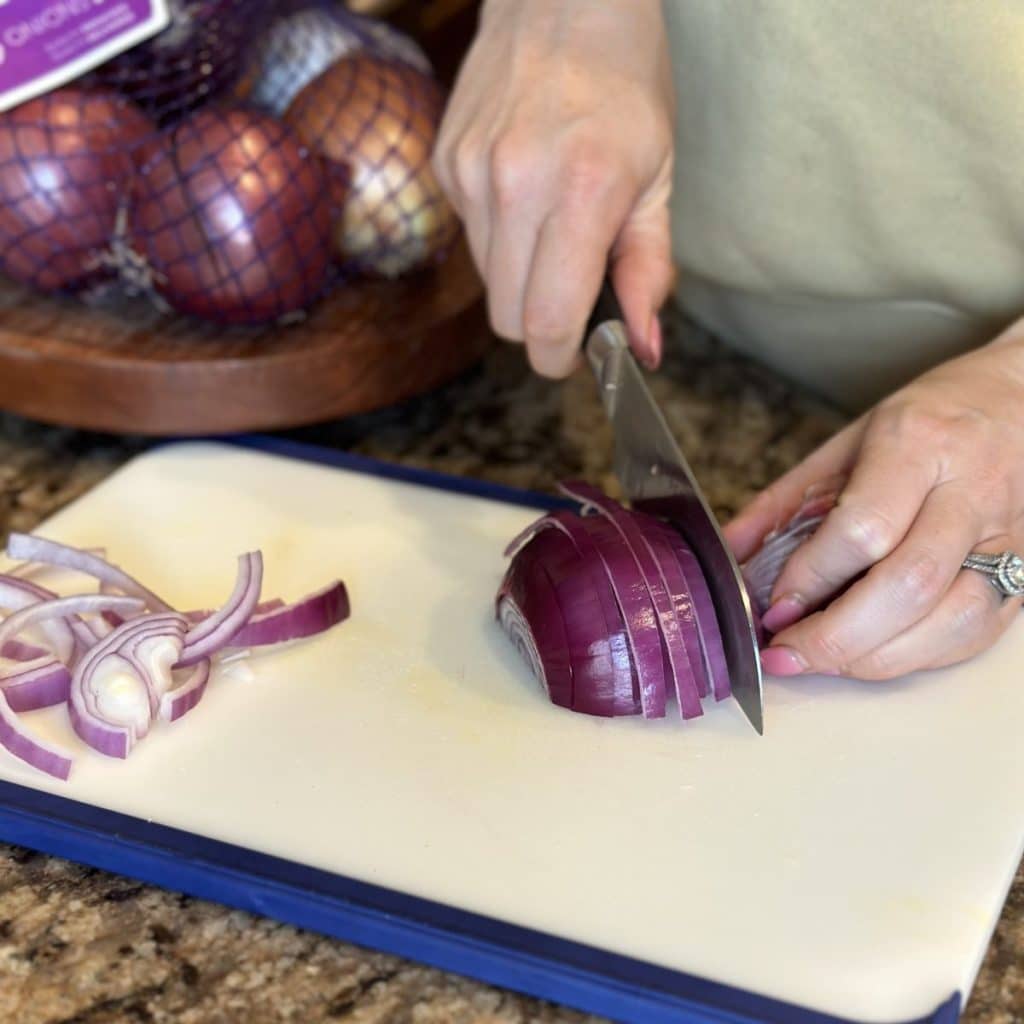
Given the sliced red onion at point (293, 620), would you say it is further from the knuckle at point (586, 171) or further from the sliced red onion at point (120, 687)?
the knuckle at point (586, 171)

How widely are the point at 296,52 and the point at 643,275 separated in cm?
65

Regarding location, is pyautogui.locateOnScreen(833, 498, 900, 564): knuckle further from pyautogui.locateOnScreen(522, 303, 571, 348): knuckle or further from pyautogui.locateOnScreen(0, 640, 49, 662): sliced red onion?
pyautogui.locateOnScreen(0, 640, 49, 662): sliced red onion

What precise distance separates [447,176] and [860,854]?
0.77 meters

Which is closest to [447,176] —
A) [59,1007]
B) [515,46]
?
[515,46]

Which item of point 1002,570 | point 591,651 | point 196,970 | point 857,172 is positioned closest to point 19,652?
point 196,970

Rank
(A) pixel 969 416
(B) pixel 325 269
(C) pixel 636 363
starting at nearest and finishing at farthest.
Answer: (A) pixel 969 416 → (C) pixel 636 363 → (B) pixel 325 269

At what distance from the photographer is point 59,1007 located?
0.91 m

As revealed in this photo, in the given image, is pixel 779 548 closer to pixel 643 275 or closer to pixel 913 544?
pixel 913 544

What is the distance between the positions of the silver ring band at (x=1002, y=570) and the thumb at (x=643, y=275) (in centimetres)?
35

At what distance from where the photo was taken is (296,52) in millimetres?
1706

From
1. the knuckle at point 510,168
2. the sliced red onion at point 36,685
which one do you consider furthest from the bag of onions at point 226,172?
the sliced red onion at point 36,685

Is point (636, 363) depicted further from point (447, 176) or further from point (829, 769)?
point (829, 769)

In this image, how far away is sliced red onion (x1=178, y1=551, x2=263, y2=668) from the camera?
113 cm

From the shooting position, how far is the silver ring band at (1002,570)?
1112mm
